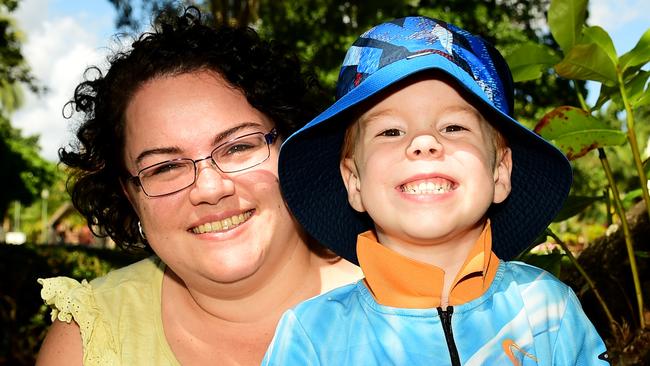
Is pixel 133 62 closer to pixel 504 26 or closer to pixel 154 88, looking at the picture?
pixel 154 88

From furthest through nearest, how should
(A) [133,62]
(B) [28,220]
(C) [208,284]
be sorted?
(B) [28,220], (A) [133,62], (C) [208,284]

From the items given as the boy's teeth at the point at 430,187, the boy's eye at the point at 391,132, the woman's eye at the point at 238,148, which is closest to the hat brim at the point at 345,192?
the boy's eye at the point at 391,132

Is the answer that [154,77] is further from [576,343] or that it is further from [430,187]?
[576,343]

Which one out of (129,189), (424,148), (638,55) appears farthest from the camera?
(129,189)

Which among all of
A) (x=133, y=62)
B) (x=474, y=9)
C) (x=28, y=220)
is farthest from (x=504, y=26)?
(x=28, y=220)

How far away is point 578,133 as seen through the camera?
2.41 m

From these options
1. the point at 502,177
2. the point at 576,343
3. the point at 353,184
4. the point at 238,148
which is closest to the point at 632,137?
the point at 502,177

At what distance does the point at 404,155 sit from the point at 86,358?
143 cm

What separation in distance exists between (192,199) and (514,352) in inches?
42.0

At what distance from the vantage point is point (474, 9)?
14648 mm

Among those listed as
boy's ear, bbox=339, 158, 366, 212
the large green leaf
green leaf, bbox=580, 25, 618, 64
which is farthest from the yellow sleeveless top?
green leaf, bbox=580, 25, 618, 64

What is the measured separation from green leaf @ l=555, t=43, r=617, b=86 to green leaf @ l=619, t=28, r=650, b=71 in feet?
0.25

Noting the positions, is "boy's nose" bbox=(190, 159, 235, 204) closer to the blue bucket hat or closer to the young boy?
the blue bucket hat

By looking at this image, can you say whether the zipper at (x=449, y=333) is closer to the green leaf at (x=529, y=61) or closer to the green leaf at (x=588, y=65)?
the green leaf at (x=588, y=65)
